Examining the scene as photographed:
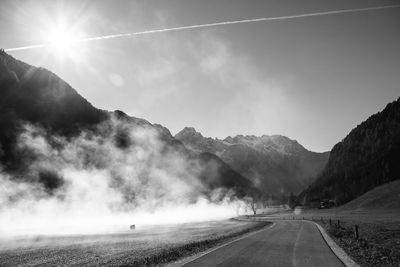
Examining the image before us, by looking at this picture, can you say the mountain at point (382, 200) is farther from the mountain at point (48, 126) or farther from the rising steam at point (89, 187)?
the mountain at point (48, 126)

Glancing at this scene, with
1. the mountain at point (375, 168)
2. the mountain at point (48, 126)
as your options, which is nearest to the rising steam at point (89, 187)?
the mountain at point (48, 126)

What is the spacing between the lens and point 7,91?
9206 centimetres

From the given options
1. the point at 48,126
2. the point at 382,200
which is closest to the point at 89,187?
the point at 48,126

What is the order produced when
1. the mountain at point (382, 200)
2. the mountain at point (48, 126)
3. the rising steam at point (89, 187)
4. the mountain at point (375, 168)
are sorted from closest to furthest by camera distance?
the rising steam at point (89, 187) → the mountain at point (48, 126) → the mountain at point (382, 200) → the mountain at point (375, 168)

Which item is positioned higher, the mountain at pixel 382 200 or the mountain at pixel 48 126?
the mountain at pixel 48 126

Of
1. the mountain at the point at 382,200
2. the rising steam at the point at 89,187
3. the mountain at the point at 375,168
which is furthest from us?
the mountain at the point at 375,168

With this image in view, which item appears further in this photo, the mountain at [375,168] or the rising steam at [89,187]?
the mountain at [375,168]

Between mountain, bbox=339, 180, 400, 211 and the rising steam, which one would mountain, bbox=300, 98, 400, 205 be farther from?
the rising steam

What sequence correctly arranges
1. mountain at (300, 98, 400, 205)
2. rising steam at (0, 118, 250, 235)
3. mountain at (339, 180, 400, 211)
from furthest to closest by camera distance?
mountain at (300, 98, 400, 205)
mountain at (339, 180, 400, 211)
rising steam at (0, 118, 250, 235)

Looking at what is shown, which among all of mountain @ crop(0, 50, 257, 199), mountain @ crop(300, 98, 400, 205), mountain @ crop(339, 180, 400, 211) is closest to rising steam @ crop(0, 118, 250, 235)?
mountain @ crop(0, 50, 257, 199)

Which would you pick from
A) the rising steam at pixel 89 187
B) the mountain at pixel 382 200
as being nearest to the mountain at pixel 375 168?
the mountain at pixel 382 200

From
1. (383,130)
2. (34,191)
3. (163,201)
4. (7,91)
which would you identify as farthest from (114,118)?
(383,130)

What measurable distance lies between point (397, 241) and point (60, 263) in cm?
2317

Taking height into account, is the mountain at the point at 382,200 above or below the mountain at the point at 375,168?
below
